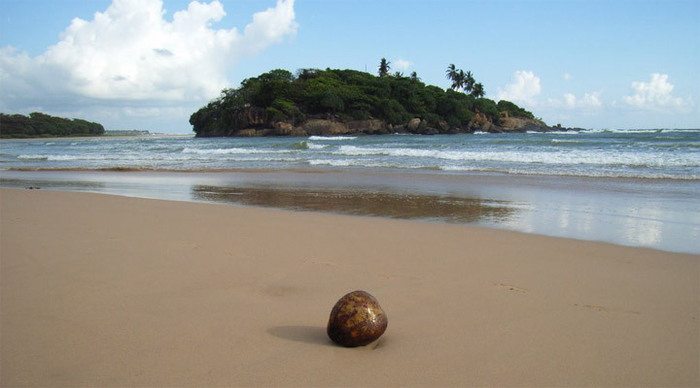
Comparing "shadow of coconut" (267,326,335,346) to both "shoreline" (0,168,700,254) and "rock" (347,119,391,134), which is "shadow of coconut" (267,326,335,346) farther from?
"rock" (347,119,391,134)

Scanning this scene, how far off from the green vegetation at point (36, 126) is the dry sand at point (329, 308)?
94831 mm

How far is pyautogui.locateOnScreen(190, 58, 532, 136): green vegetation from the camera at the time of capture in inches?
2387

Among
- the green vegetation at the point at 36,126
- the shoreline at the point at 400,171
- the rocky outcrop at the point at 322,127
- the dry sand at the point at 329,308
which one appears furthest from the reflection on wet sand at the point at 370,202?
the green vegetation at the point at 36,126

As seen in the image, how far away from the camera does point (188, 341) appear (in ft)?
9.55

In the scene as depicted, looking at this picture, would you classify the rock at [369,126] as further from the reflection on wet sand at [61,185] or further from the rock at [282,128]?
the reflection on wet sand at [61,185]

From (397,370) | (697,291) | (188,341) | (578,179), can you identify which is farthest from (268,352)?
(578,179)

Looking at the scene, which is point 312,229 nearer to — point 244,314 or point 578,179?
point 244,314

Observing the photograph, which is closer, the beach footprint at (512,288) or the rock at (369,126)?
the beach footprint at (512,288)

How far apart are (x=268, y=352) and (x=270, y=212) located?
5.13m

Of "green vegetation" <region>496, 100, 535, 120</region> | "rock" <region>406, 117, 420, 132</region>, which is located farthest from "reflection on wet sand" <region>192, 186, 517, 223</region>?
"green vegetation" <region>496, 100, 535, 120</region>

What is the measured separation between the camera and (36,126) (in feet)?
288

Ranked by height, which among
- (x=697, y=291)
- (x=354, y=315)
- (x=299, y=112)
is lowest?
(x=697, y=291)

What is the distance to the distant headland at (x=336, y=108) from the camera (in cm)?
5984

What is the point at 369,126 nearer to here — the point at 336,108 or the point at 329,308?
the point at 336,108
